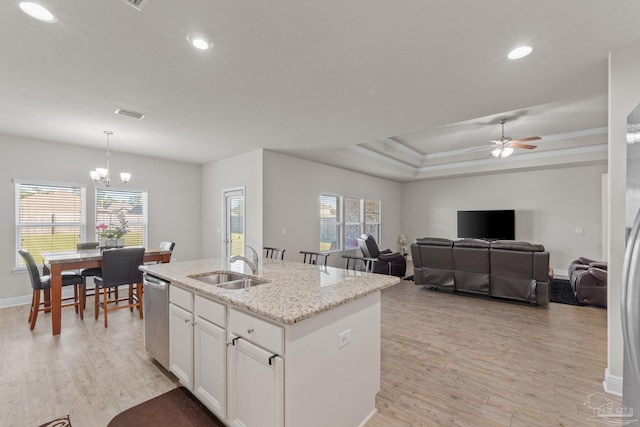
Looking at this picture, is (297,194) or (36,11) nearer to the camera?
(36,11)

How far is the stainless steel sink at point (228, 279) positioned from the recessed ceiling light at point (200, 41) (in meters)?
1.79

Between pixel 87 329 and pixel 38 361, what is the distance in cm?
80

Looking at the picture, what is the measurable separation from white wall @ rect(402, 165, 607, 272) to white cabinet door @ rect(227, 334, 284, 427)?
777 cm

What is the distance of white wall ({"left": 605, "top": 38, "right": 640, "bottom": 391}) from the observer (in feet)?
7.02

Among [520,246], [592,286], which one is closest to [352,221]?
[520,246]

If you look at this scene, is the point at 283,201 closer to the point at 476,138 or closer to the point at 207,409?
the point at 207,409

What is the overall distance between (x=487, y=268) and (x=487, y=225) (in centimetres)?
346

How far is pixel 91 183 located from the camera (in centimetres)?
518

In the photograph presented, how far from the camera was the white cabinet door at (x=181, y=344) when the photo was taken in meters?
2.11

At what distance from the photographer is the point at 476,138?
612cm

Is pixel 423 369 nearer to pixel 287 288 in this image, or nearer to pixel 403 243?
pixel 287 288

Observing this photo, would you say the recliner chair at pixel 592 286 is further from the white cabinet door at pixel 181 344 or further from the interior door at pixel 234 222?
the interior door at pixel 234 222

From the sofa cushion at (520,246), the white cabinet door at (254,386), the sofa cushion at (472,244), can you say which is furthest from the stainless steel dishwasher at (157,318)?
the sofa cushion at (520,246)

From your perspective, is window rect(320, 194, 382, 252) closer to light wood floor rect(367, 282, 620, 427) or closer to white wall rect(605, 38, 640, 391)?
light wood floor rect(367, 282, 620, 427)
